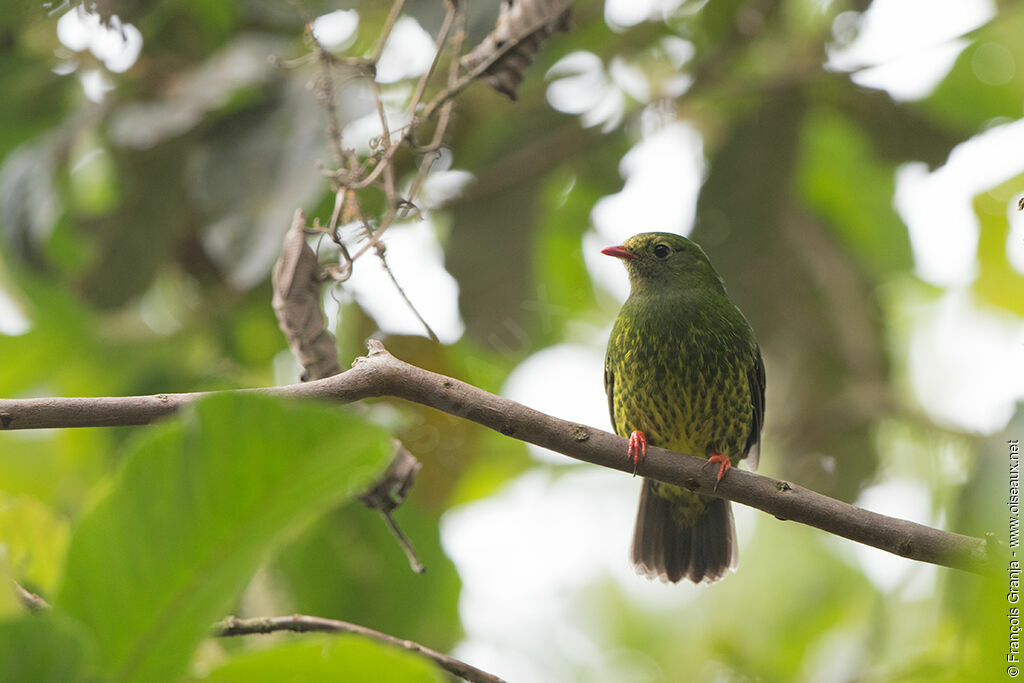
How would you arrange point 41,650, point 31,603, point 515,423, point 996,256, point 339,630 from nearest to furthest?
point 41,650
point 31,603
point 515,423
point 339,630
point 996,256

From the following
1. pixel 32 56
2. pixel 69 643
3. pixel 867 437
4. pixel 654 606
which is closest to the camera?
pixel 69 643

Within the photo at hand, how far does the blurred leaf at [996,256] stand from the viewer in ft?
12.1

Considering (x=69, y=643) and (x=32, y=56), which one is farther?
(x=32, y=56)

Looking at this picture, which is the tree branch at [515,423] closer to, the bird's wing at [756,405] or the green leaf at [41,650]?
the green leaf at [41,650]

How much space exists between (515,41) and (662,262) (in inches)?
34.5

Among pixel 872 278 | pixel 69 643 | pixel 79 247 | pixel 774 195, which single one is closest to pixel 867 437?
pixel 872 278

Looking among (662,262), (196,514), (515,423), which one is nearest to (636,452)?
(515,423)

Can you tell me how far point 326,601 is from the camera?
3359mm

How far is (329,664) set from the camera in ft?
3.75

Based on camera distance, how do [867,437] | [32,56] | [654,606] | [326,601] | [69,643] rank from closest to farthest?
1. [69,643]
2. [326,601]
3. [32,56]
4. [867,437]
5. [654,606]

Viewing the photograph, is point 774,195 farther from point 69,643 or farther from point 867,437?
point 69,643

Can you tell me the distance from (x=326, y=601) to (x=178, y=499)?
2.41 m

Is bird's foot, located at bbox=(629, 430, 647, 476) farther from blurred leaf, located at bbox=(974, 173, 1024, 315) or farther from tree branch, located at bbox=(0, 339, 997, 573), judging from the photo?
blurred leaf, located at bbox=(974, 173, 1024, 315)

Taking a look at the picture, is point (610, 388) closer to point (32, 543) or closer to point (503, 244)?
point (503, 244)
